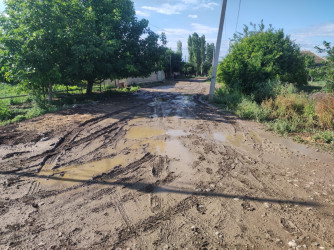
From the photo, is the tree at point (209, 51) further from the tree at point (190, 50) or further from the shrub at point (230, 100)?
the shrub at point (230, 100)

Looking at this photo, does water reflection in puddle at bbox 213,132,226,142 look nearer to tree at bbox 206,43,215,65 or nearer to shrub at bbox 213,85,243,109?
shrub at bbox 213,85,243,109

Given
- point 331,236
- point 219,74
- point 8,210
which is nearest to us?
point 331,236

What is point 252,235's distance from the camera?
2789 mm

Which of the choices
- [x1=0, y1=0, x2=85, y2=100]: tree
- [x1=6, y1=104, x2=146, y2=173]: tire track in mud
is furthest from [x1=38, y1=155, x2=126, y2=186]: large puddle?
[x1=0, y1=0, x2=85, y2=100]: tree

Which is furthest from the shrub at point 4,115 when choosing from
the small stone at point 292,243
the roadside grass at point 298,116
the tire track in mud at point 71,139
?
the roadside grass at point 298,116

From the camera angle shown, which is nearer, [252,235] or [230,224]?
[252,235]

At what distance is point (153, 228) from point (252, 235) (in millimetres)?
1429

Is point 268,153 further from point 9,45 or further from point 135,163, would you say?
point 9,45

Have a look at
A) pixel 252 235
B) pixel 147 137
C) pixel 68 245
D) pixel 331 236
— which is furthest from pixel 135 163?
pixel 331 236

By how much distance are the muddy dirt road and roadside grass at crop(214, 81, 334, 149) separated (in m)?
0.93

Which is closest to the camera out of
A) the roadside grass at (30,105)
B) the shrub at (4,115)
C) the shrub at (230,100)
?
the shrub at (4,115)

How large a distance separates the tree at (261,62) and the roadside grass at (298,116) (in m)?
2.81

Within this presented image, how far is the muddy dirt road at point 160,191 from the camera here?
9.00 ft

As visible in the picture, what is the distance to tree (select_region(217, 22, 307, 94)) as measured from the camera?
42.3 feet
